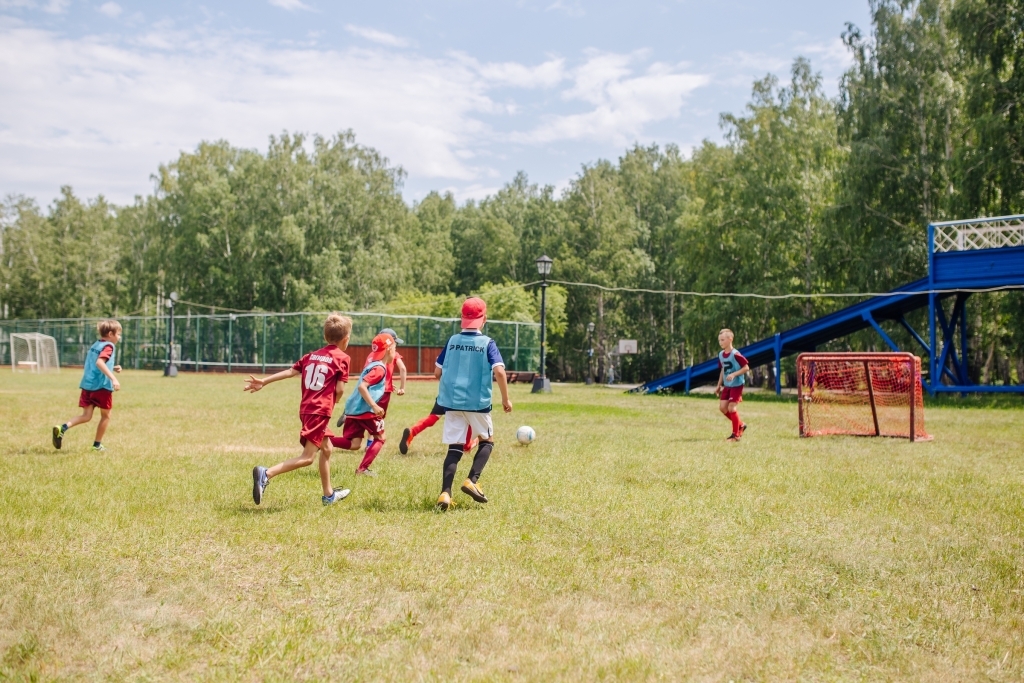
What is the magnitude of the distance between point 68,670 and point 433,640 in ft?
4.89

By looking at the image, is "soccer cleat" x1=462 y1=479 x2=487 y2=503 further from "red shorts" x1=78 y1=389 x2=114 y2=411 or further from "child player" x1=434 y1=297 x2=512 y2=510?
"red shorts" x1=78 y1=389 x2=114 y2=411

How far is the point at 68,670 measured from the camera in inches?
139

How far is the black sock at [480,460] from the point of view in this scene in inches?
284

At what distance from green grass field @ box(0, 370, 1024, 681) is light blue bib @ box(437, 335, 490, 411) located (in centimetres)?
86

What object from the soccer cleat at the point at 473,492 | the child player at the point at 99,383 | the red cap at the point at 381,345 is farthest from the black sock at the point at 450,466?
the child player at the point at 99,383

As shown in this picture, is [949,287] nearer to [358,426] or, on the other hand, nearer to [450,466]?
[358,426]

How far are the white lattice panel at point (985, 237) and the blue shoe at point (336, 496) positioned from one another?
73.2 ft

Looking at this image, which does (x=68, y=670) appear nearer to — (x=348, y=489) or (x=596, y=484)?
(x=348, y=489)

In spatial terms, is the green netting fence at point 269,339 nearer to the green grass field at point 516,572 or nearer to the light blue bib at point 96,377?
the light blue bib at point 96,377

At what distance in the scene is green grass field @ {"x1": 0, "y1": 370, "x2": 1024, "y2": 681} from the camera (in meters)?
3.73

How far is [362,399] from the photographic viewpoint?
8984mm

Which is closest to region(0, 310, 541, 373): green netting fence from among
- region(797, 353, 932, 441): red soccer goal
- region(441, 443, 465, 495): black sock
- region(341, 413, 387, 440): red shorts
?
region(797, 353, 932, 441): red soccer goal

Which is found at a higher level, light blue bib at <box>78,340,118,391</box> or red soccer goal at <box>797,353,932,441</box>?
light blue bib at <box>78,340,118,391</box>

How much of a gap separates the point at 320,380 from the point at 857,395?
12.4 metres
